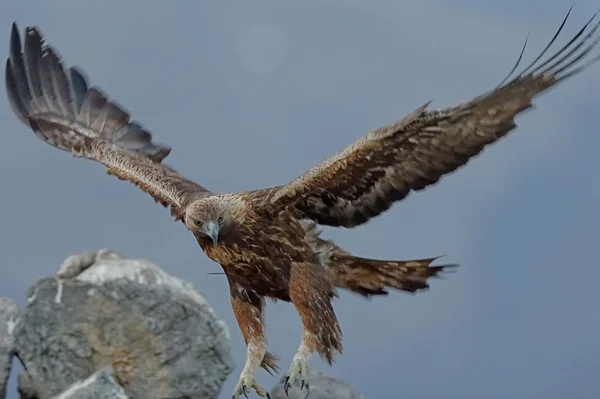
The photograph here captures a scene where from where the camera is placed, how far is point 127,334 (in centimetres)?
969

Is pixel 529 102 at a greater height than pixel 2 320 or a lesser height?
greater

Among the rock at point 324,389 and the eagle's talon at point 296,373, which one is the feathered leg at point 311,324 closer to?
the eagle's talon at point 296,373

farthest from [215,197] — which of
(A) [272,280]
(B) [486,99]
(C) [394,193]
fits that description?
(B) [486,99]

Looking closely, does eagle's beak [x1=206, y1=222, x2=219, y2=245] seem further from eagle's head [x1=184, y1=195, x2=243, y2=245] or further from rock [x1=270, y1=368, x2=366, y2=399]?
rock [x1=270, y1=368, x2=366, y2=399]

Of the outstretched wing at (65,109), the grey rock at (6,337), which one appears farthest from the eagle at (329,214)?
the outstretched wing at (65,109)

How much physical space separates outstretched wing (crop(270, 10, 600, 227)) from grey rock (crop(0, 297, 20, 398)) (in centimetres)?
224

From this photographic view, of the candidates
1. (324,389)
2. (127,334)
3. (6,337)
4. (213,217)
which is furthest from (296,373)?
(6,337)

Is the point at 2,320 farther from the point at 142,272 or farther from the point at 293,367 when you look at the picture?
the point at 293,367

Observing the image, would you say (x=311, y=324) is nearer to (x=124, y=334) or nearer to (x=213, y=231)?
(x=213, y=231)

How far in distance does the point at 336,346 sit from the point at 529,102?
2.22 m

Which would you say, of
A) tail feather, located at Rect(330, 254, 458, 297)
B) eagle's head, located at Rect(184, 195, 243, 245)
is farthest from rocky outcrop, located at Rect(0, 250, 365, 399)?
tail feather, located at Rect(330, 254, 458, 297)

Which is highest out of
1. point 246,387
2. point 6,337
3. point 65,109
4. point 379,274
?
point 65,109

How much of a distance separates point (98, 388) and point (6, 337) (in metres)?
0.97

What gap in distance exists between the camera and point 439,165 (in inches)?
348
